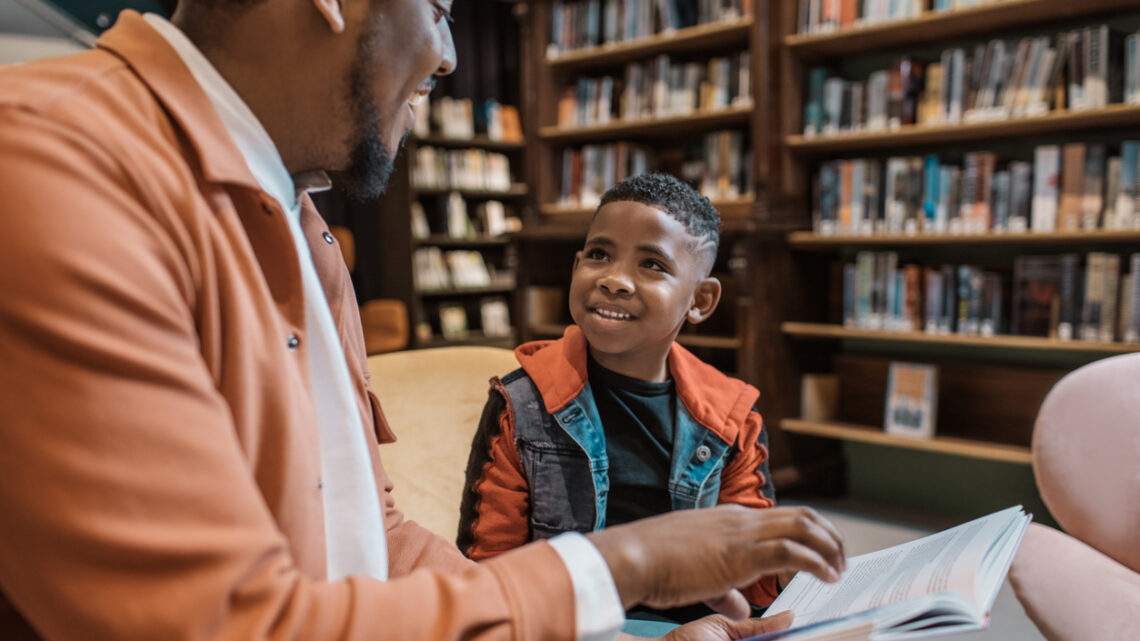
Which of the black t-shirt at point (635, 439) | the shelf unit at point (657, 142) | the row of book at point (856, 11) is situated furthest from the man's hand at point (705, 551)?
the row of book at point (856, 11)

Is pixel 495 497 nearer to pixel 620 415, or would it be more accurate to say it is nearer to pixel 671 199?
pixel 620 415

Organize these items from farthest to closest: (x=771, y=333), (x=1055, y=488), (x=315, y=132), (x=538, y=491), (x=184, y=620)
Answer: (x=771, y=333)
(x=1055, y=488)
(x=538, y=491)
(x=315, y=132)
(x=184, y=620)

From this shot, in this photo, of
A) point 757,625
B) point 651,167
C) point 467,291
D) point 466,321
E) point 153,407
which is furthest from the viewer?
point 466,321

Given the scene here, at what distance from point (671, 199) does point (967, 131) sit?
2175 mm

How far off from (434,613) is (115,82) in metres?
0.48

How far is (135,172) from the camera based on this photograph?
0.53m

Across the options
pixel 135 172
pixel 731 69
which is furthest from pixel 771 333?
pixel 135 172

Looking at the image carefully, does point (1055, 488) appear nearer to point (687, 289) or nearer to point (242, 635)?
point (687, 289)

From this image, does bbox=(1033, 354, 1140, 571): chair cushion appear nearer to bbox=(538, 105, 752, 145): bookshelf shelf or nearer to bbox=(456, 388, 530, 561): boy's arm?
bbox=(456, 388, 530, 561): boy's arm

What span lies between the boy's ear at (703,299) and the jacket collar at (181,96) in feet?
2.66

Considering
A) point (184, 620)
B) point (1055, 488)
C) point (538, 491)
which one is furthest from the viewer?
point (1055, 488)

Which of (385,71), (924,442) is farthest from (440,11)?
(924,442)

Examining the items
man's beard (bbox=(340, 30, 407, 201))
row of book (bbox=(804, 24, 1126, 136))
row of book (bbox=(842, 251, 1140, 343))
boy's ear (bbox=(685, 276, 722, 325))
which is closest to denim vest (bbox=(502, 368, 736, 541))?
boy's ear (bbox=(685, 276, 722, 325))

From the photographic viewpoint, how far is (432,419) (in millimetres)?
1341
